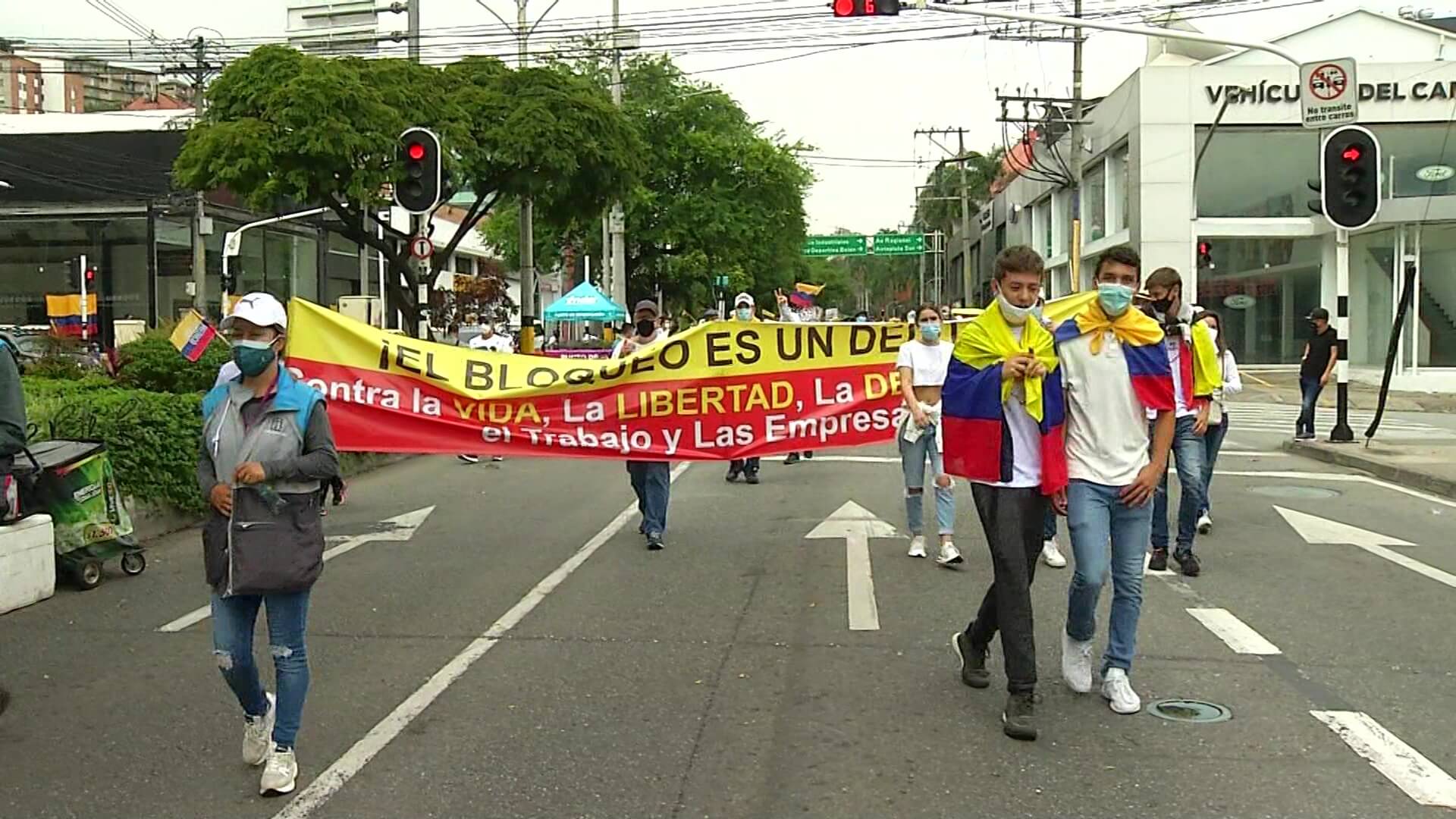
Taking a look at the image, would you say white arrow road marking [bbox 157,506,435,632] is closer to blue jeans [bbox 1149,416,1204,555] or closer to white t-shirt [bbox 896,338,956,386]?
white t-shirt [bbox 896,338,956,386]

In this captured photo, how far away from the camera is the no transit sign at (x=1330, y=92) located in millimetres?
17062

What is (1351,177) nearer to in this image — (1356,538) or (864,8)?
(864,8)

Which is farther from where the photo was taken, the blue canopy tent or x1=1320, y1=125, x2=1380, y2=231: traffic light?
the blue canopy tent

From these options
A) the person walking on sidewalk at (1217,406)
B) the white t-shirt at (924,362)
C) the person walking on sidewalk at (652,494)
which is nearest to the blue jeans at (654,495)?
the person walking on sidewalk at (652,494)

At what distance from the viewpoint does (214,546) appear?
4.81 meters

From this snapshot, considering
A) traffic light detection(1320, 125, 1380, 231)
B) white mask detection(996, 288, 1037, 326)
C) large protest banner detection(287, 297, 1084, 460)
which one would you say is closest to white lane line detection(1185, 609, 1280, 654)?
white mask detection(996, 288, 1037, 326)

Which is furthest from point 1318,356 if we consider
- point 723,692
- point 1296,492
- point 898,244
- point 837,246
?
point 898,244

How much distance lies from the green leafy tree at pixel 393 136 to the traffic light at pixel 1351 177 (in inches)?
437

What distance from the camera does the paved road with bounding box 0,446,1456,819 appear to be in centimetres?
488

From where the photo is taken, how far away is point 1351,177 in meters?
17.2

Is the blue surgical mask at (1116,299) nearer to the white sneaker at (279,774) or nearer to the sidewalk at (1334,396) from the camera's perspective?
the white sneaker at (279,774)

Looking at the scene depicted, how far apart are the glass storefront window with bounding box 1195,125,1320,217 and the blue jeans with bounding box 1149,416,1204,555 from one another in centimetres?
2950

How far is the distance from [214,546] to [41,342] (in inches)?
637

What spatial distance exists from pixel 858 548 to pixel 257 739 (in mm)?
5698
